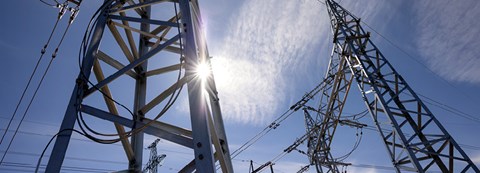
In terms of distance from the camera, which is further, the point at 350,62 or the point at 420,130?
the point at 350,62

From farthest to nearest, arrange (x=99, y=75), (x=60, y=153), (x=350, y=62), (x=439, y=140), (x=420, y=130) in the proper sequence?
1. (x=350, y=62)
2. (x=420, y=130)
3. (x=439, y=140)
4. (x=99, y=75)
5. (x=60, y=153)

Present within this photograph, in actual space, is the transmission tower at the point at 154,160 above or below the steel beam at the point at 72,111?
above

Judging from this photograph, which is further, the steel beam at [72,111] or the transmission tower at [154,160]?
the transmission tower at [154,160]

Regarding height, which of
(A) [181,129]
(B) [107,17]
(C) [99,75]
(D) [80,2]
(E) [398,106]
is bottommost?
(A) [181,129]

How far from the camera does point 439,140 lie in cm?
688

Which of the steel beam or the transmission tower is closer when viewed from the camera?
the steel beam

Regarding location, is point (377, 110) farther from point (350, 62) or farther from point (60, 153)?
point (60, 153)

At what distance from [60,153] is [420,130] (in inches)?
343

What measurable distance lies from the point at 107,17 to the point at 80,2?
8.95 ft

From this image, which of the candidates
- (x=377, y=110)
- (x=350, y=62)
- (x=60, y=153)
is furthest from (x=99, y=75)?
(x=350, y=62)

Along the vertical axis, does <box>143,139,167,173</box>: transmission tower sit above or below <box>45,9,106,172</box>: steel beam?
above

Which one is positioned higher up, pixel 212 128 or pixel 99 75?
pixel 99 75

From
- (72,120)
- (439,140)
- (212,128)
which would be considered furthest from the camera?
(439,140)

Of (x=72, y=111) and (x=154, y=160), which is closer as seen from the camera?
(x=72, y=111)
